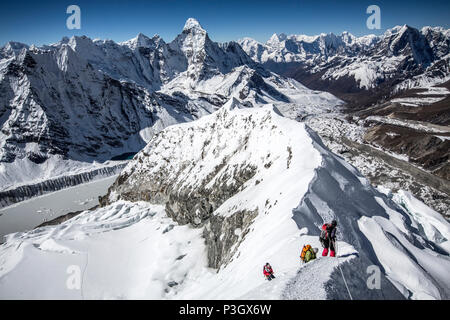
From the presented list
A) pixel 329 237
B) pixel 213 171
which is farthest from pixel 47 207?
pixel 329 237

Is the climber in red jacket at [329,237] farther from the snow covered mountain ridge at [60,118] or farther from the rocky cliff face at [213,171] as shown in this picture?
the snow covered mountain ridge at [60,118]

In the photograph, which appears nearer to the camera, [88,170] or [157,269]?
[157,269]

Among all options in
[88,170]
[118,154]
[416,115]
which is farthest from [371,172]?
[118,154]

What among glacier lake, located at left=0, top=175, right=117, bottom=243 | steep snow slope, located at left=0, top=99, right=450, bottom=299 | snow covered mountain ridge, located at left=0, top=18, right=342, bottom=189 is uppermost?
snow covered mountain ridge, located at left=0, top=18, right=342, bottom=189

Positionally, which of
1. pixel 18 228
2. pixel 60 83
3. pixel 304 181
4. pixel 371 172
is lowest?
pixel 18 228

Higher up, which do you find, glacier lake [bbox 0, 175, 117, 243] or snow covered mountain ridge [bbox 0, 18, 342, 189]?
snow covered mountain ridge [bbox 0, 18, 342, 189]

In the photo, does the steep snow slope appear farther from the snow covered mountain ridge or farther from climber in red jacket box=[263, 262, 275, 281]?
the snow covered mountain ridge

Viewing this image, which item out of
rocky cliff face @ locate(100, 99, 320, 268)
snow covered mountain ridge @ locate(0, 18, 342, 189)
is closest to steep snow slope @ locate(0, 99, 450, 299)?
rocky cliff face @ locate(100, 99, 320, 268)

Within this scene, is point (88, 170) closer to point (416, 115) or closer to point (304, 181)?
point (304, 181)

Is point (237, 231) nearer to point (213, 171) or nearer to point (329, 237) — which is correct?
point (329, 237)
